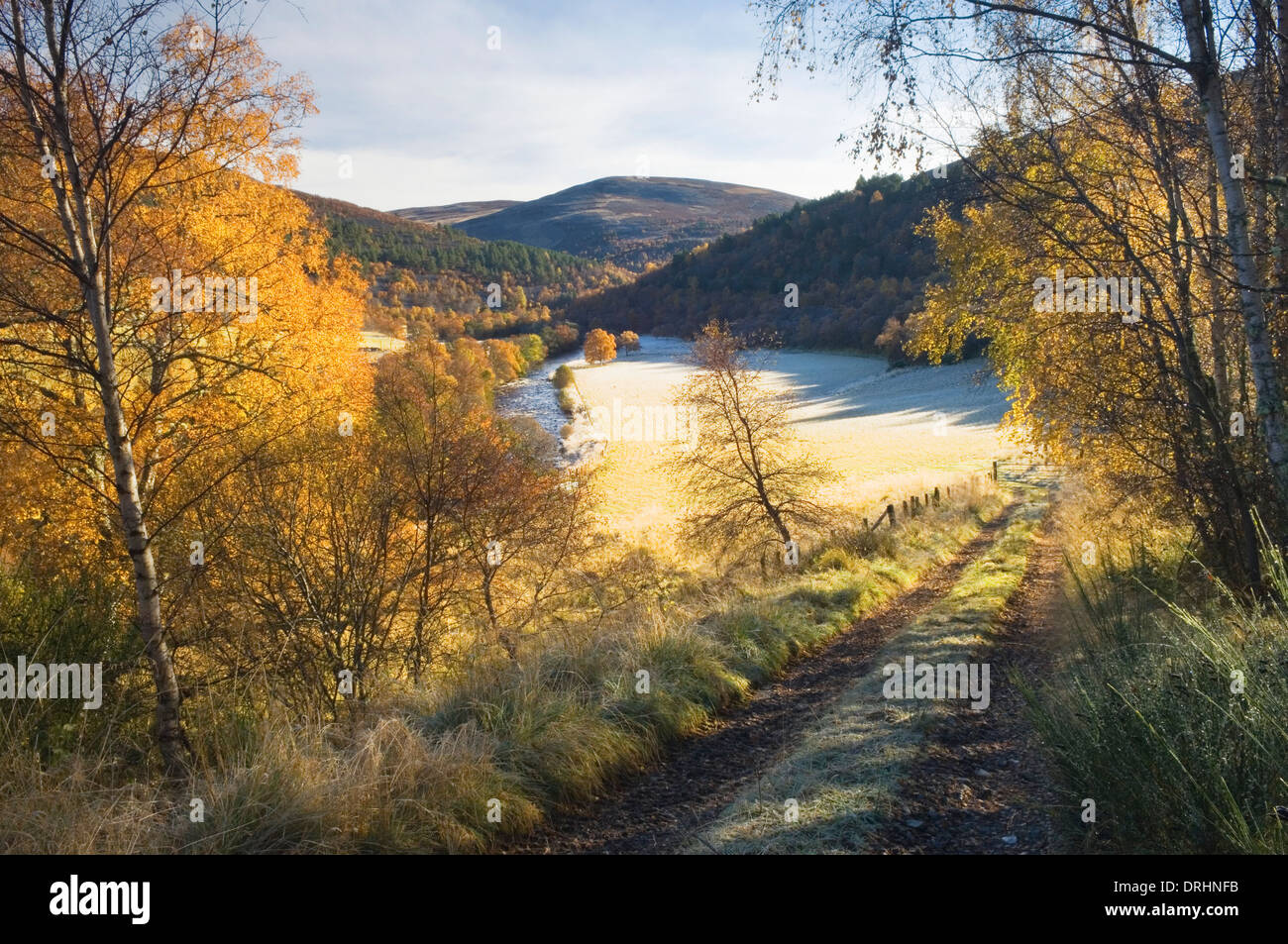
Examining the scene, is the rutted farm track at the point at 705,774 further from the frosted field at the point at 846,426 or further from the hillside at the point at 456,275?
the hillside at the point at 456,275

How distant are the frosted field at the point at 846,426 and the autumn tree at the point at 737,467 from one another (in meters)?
1.32

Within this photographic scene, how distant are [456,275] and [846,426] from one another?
167 ft

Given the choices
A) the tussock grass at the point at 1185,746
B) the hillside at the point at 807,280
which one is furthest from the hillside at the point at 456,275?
the tussock grass at the point at 1185,746

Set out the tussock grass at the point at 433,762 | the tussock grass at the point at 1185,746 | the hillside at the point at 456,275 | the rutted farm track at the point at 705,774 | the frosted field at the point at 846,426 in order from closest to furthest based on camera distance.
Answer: the tussock grass at the point at 1185,746 < the tussock grass at the point at 433,762 < the rutted farm track at the point at 705,774 < the frosted field at the point at 846,426 < the hillside at the point at 456,275

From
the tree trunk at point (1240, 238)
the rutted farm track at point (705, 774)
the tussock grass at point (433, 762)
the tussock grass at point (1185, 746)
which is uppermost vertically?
A: the tree trunk at point (1240, 238)

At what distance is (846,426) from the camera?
6412cm

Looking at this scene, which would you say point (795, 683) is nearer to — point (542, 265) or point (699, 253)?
point (542, 265)

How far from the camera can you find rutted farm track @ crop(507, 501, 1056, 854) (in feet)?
15.6

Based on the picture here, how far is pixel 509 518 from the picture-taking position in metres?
13.5

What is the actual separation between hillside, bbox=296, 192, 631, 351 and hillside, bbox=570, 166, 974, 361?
876 cm

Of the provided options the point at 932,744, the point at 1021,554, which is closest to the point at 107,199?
the point at 932,744

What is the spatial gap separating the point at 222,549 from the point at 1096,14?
9.88 m

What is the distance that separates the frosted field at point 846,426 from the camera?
108ft

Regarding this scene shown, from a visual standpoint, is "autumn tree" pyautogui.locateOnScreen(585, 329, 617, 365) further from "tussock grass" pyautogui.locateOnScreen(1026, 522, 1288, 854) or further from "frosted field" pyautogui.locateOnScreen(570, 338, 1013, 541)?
"tussock grass" pyautogui.locateOnScreen(1026, 522, 1288, 854)
